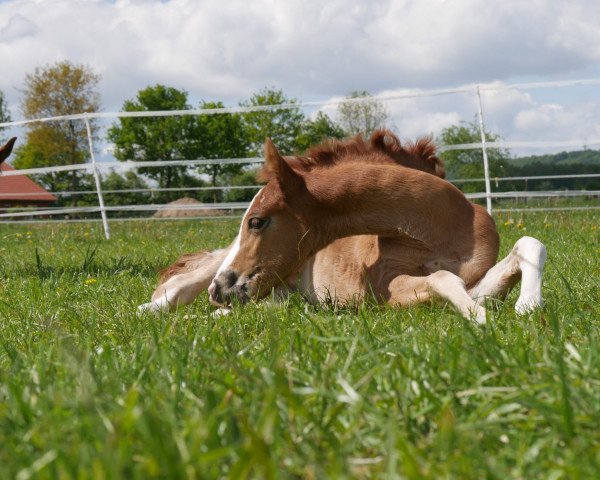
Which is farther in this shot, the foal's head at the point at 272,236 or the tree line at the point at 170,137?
the tree line at the point at 170,137

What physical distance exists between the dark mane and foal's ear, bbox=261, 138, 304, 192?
26 cm

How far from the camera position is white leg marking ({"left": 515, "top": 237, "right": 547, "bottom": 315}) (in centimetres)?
332

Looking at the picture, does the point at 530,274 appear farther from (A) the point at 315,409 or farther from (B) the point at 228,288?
(A) the point at 315,409

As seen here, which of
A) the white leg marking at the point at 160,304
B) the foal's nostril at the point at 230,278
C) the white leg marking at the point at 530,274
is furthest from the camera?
the white leg marking at the point at 160,304

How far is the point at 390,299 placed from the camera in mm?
4016

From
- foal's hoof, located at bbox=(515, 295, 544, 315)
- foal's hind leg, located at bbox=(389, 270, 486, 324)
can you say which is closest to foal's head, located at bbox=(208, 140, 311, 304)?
foal's hind leg, located at bbox=(389, 270, 486, 324)

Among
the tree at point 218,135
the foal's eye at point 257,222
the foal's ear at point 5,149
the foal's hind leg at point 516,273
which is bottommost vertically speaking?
the foal's hind leg at point 516,273

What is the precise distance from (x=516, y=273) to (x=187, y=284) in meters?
2.18

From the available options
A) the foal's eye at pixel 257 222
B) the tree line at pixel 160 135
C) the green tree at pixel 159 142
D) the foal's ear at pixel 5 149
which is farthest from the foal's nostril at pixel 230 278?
the green tree at pixel 159 142

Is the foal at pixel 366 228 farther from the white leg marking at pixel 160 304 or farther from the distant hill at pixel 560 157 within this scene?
the distant hill at pixel 560 157

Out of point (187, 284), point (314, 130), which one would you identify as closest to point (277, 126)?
point (314, 130)

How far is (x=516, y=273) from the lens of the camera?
12.3 feet

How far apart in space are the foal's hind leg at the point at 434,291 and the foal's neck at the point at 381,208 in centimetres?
28

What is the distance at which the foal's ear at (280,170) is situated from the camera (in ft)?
13.1
